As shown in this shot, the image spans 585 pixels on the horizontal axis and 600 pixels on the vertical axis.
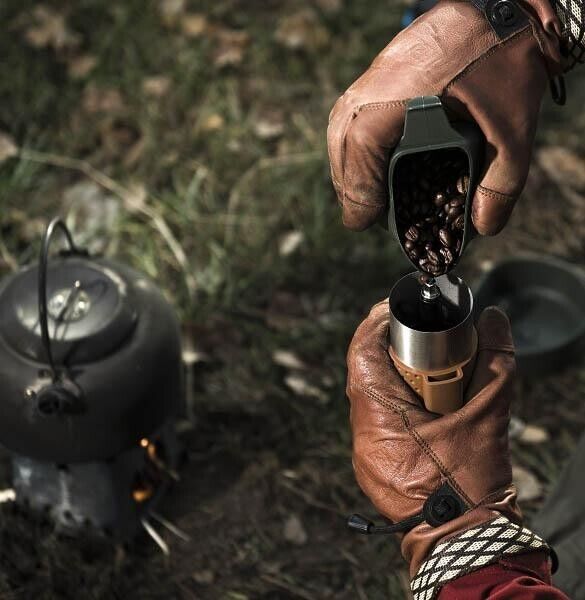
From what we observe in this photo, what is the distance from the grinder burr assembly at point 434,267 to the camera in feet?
7.25

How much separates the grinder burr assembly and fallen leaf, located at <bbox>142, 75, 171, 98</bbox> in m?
2.85

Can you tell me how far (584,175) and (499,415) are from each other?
2.53m

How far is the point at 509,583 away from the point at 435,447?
1.15 feet

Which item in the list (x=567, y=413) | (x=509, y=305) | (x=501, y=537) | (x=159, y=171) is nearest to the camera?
(x=501, y=537)

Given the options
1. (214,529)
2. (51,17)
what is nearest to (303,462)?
(214,529)

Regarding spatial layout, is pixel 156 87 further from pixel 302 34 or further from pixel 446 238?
pixel 446 238

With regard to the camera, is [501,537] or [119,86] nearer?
[501,537]

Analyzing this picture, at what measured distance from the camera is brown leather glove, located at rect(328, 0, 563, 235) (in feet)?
7.30

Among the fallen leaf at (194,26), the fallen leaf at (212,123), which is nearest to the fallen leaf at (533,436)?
the fallen leaf at (212,123)

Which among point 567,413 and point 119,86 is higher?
point 119,86

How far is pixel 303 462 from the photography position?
3529 mm

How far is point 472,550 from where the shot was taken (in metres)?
2.16

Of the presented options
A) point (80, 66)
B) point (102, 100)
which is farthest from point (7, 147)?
point (80, 66)

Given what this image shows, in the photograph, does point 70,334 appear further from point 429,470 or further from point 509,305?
point 509,305
